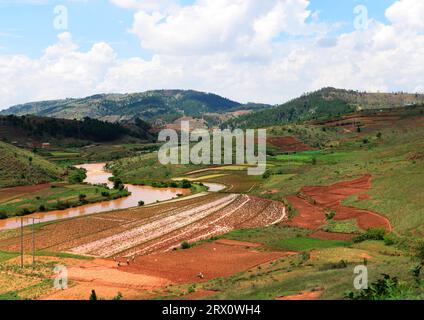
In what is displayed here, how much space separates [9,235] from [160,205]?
28.3 meters

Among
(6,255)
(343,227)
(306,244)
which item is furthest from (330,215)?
(6,255)

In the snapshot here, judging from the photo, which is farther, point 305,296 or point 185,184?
point 185,184

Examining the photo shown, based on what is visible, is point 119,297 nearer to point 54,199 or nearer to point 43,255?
point 43,255

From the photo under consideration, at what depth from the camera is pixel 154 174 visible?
136875mm

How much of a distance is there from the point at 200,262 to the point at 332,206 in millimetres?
31776

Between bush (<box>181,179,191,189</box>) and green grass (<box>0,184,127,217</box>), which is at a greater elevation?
bush (<box>181,179,191,189</box>)

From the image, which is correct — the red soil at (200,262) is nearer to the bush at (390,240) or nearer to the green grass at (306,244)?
the green grass at (306,244)

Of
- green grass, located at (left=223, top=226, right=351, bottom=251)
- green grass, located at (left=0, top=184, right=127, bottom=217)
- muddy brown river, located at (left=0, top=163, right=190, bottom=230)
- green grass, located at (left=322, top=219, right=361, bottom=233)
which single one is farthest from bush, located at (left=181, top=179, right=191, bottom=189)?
green grass, located at (left=322, top=219, right=361, bottom=233)

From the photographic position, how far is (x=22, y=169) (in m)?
123

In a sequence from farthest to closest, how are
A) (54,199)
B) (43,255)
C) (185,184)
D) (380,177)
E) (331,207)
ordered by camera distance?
(185,184)
(54,199)
(380,177)
(331,207)
(43,255)

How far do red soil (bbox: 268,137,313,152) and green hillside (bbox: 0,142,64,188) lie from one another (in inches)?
2938

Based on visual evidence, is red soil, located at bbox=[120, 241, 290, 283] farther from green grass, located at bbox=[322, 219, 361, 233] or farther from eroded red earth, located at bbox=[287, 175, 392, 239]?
green grass, located at bbox=[322, 219, 361, 233]

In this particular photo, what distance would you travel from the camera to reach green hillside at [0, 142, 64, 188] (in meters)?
116

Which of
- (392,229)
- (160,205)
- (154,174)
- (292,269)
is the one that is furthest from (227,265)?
(154,174)
